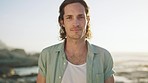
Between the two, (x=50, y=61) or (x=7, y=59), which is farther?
(x=7, y=59)

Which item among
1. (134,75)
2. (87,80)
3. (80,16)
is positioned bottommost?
(134,75)

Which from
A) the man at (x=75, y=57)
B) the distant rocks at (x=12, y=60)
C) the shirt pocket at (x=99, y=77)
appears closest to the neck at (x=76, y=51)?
the man at (x=75, y=57)

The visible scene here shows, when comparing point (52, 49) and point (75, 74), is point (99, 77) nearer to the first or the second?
point (75, 74)

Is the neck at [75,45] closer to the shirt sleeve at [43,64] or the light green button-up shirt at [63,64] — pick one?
the light green button-up shirt at [63,64]

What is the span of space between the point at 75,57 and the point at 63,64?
0.28 feet

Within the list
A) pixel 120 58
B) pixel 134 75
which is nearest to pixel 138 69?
pixel 134 75

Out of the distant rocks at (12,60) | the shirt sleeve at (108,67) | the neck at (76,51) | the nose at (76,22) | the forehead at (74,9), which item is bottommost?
the distant rocks at (12,60)

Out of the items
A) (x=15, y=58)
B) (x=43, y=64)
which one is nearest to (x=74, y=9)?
(x=43, y=64)

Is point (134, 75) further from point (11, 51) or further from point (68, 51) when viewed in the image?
point (68, 51)

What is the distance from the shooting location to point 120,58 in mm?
3338

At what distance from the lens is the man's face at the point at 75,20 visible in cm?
153

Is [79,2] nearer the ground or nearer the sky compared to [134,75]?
nearer the sky

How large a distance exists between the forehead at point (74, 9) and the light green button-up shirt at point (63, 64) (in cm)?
19

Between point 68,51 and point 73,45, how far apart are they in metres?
0.05
